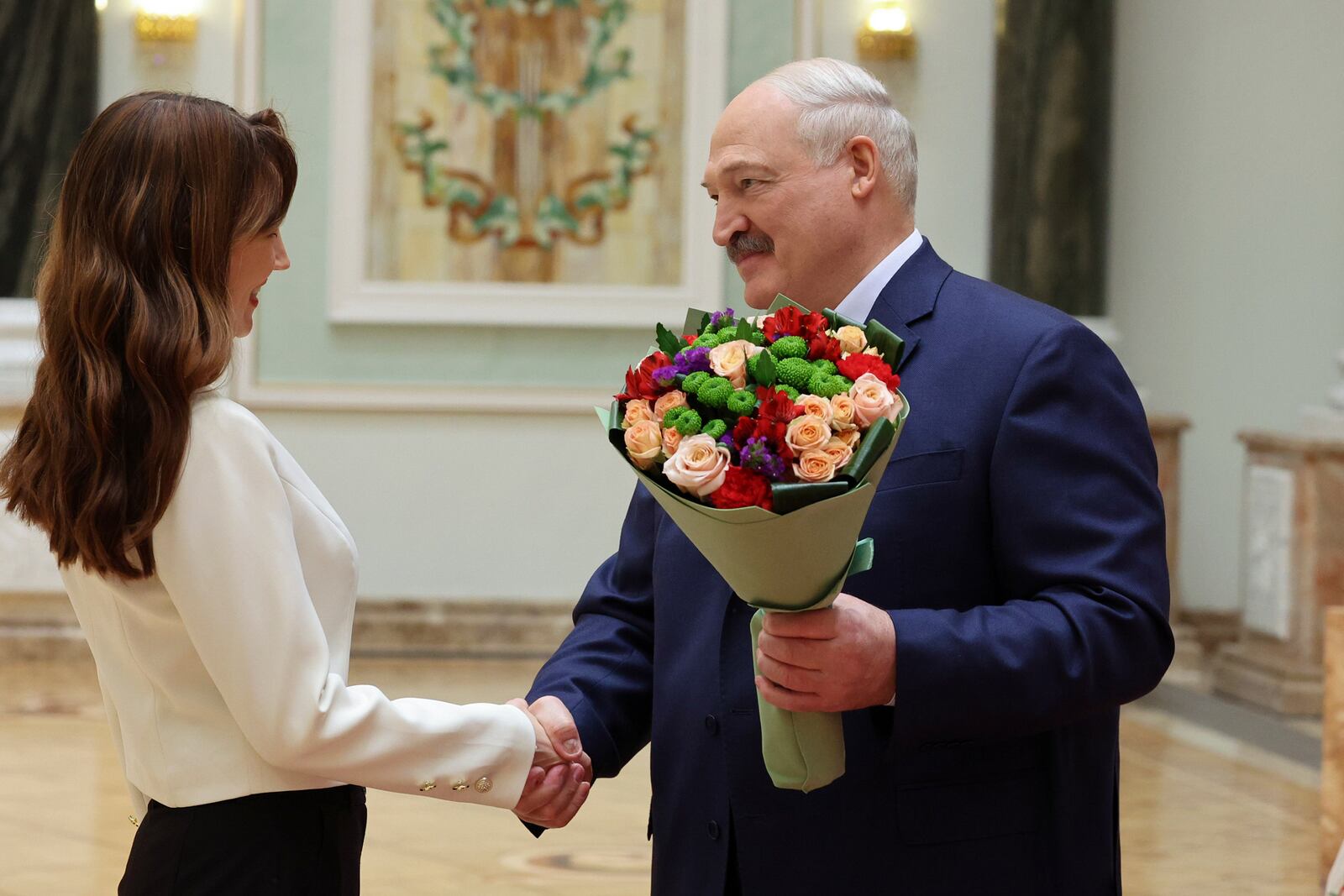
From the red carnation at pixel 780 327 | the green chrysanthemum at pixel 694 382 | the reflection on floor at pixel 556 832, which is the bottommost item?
the reflection on floor at pixel 556 832

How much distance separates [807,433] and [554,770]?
1.05 metres

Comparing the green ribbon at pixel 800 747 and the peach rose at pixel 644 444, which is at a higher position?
the peach rose at pixel 644 444

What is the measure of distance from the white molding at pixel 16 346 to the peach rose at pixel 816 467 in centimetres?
740

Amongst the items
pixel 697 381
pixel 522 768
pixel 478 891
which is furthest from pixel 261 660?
pixel 478 891

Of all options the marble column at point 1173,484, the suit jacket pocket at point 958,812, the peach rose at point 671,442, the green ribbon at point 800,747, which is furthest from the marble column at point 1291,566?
the peach rose at point 671,442

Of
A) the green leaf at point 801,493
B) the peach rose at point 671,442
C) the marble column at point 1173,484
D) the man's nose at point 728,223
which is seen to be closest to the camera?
the green leaf at point 801,493

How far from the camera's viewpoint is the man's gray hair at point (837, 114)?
2668 mm

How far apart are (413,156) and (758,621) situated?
7275 millimetres

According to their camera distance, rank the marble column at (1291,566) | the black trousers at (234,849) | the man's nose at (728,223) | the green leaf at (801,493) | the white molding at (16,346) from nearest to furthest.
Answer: the green leaf at (801,493) → the black trousers at (234,849) → the man's nose at (728,223) → the marble column at (1291,566) → the white molding at (16,346)

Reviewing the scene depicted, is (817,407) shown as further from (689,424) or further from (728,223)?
(728,223)

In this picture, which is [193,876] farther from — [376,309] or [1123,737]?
[376,309]

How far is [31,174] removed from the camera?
8734 millimetres

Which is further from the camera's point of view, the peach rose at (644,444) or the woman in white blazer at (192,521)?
the woman in white blazer at (192,521)

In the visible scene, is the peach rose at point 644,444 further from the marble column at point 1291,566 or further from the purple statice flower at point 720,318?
the marble column at point 1291,566
